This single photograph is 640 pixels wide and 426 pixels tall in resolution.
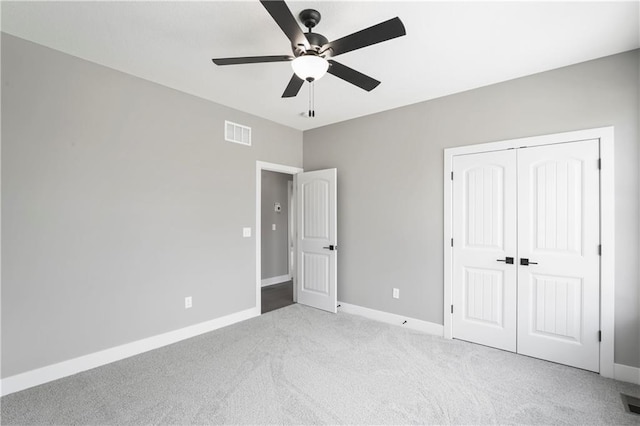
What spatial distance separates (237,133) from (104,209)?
1.78 meters

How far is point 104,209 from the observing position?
111 inches

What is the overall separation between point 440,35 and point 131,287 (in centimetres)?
356

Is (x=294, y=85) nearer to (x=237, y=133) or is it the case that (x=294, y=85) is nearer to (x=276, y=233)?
(x=237, y=133)

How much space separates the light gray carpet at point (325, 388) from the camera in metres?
2.07

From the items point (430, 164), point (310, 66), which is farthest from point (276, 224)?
point (310, 66)

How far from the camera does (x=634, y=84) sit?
2523mm

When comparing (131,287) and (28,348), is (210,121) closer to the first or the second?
(131,287)

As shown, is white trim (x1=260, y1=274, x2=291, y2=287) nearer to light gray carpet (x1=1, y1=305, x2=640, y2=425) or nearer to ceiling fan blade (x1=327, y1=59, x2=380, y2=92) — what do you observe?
light gray carpet (x1=1, y1=305, x2=640, y2=425)

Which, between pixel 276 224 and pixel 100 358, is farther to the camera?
pixel 276 224

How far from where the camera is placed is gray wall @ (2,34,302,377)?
2387mm

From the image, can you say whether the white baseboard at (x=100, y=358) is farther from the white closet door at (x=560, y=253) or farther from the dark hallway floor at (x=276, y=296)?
the white closet door at (x=560, y=253)

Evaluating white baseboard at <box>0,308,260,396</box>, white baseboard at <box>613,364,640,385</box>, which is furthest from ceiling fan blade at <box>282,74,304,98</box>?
white baseboard at <box>613,364,640,385</box>

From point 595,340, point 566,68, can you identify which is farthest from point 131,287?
point 566,68

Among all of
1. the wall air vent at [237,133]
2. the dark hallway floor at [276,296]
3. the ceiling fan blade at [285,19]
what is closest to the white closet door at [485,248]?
the ceiling fan blade at [285,19]
